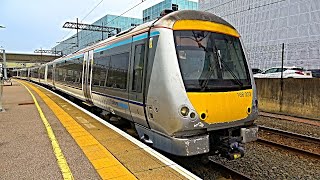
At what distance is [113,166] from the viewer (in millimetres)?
4098

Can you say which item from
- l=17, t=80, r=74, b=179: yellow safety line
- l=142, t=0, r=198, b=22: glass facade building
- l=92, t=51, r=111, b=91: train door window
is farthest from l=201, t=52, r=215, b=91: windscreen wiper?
l=142, t=0, r=198, b=22: glass facade building

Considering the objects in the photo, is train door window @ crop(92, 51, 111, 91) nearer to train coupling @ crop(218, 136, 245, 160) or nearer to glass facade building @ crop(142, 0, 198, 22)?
train coupling @ crop(218, 136, 245, 160)

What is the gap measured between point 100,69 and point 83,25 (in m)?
28.3

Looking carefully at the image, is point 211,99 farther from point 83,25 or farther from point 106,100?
point 83,25

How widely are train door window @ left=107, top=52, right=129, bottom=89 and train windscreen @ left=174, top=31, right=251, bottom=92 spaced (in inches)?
72.3

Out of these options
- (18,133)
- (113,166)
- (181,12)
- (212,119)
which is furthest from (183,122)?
(18,133)

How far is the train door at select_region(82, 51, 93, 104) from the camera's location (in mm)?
9495

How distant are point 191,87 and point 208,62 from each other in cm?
67

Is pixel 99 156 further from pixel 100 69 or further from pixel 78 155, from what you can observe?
pixel 100 69

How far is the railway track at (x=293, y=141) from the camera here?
6735 mm

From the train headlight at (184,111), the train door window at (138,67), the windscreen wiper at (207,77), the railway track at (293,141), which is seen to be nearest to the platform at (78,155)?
the train headlight at (184,111)

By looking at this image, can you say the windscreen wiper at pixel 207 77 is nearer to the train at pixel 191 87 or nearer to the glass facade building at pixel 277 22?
the train at pixel 191 87

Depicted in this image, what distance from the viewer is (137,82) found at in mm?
5512

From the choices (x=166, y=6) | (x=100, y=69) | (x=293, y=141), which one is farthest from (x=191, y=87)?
(x=166, y=6)
